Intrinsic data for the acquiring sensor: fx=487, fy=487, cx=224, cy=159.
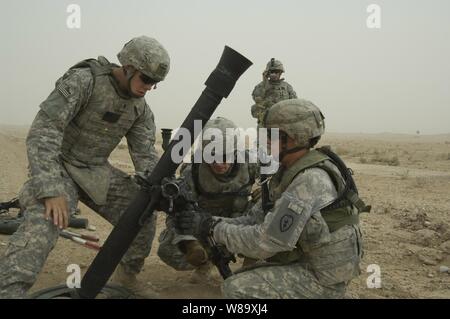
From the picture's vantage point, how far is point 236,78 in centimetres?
342

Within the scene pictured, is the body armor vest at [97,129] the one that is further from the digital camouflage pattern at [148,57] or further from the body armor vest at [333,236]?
the body armor vest at [333,236]

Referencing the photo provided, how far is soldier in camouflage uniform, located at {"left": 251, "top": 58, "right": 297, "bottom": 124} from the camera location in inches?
425

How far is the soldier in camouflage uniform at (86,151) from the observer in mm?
3500

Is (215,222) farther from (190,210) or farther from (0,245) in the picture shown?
(0,245)

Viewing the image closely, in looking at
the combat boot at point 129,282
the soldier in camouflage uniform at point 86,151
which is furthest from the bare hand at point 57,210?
the combat boot at point 129,282

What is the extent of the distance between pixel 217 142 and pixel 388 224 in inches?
138

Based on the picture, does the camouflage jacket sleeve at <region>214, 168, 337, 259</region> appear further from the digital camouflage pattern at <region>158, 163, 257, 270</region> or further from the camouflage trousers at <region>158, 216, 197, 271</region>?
the digital camouflage pattern at <region>158, 163, 257, 270</region>

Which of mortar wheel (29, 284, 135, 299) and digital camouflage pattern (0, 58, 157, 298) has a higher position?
digital camouflage pattern (0, 58, 157, 298)

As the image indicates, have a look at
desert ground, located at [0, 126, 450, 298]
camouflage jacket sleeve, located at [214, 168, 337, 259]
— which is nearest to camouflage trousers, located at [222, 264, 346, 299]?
camouflage jacket sleeve, located at [214, 168, 337, 259]

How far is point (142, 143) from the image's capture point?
14.8 ft

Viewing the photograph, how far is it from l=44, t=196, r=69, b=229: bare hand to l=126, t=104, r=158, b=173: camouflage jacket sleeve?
985 millimetres

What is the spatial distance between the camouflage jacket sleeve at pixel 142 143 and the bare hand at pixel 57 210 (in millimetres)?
985

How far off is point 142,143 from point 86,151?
1.76 feet
